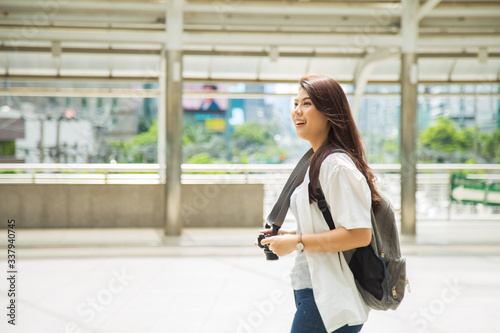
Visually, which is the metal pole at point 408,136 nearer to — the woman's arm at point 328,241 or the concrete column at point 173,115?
the concrete column at point 173,115

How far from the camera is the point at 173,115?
7.91m

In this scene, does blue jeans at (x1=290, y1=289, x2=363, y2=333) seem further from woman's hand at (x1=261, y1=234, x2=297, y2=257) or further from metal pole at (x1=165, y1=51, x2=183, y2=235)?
metal pole at (x1=165, y1=51, x2=183, y2=235)

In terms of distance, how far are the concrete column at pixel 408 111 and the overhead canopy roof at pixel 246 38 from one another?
20 centimetres

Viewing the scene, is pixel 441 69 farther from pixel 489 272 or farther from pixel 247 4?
pixel 489 272

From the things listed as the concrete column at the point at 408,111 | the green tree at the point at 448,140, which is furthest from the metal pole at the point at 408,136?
the green tree at the point at 448,140

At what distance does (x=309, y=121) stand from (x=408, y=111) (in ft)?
22.9

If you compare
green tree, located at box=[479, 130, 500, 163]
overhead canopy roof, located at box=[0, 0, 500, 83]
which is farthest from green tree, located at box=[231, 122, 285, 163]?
green tree, located at box=[479, 130, 500, 163]

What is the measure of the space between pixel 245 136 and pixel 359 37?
727 centimetres

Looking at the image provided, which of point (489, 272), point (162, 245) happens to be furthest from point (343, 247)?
point (162, 245)

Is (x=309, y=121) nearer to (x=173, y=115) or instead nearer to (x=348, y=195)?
(x=348, y=195)

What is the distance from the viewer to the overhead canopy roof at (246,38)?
8.09 m

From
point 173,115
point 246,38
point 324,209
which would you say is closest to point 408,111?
point 246,38

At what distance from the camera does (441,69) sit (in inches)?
468

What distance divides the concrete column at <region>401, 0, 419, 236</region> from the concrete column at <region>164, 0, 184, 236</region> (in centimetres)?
359
